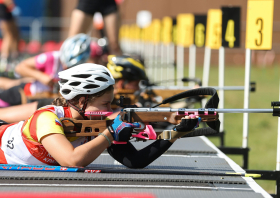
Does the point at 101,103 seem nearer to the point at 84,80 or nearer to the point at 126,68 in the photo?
the point at 84,80

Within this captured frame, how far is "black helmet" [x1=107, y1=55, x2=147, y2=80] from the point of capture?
18.9 ft

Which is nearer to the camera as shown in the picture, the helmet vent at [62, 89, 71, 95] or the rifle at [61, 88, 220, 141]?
the rifle at [61, 88, 220, 141]

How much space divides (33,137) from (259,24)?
2.84 metres

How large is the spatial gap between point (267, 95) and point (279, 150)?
1037 centimetres

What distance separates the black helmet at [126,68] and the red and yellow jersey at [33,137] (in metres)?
2.45

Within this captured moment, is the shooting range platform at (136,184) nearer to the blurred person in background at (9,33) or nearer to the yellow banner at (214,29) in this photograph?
the yellow banner at (214,29)

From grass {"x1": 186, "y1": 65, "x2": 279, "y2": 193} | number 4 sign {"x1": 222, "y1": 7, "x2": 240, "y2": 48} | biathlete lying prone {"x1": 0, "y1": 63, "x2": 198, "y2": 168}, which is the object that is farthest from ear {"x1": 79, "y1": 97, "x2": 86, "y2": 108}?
grass {"x1": 186, "y1": 65, "x2": 279, "y2": 193}

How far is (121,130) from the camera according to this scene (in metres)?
2.94

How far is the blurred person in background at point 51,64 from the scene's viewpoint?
5.92m

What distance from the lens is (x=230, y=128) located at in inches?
413

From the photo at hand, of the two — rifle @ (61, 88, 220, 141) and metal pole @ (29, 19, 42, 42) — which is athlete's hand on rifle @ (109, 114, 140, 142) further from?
metal pole @ (29, 19, 42, 42)

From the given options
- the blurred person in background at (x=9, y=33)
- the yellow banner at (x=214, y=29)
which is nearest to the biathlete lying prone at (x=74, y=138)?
the yellow banner at (x=214, y=29)

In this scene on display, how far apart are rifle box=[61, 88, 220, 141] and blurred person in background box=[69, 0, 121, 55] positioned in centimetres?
462

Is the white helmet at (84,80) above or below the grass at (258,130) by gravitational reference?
above
